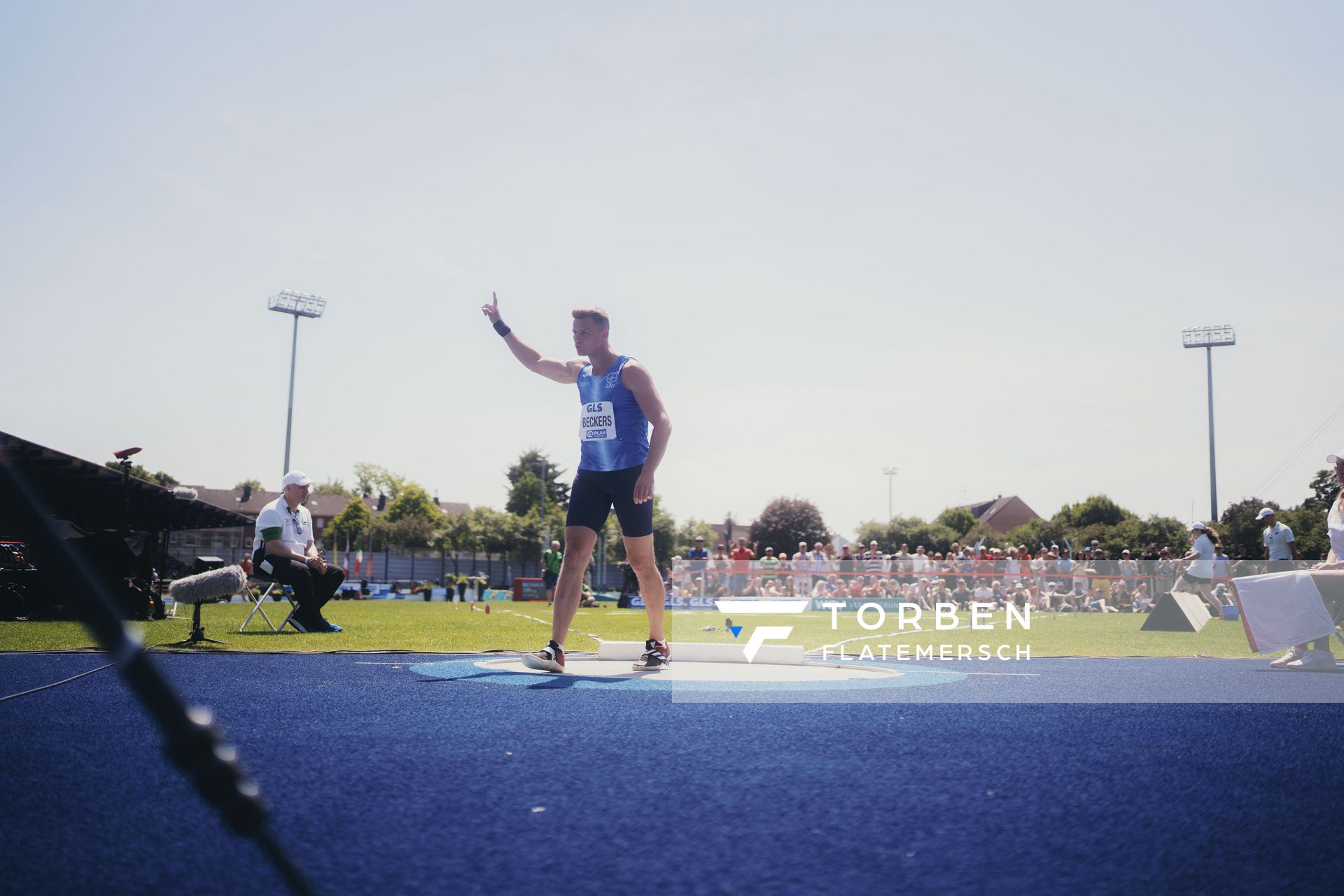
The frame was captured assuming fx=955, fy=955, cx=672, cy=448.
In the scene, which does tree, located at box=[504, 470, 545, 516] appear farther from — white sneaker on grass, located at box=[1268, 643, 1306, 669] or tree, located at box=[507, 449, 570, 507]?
white sneaker on grass, located at box=[1268, 643, 1306, 669]

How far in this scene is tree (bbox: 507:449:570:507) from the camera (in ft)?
317

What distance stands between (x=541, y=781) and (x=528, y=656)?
9.94 feet

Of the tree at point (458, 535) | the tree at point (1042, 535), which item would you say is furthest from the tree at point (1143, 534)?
the tree at point (458, 535)

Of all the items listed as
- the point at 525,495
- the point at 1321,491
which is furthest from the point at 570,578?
the point at 525,495

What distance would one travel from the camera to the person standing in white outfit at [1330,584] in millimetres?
6984

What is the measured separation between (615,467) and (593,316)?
3.11ft

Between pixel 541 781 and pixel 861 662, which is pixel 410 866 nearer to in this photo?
pixel 541 781

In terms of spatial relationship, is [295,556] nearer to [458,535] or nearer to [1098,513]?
[458,535]

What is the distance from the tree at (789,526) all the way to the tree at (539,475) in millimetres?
19736

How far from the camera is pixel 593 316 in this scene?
5.88 metres

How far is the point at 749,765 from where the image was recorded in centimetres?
274

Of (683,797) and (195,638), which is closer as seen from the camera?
(683,797)

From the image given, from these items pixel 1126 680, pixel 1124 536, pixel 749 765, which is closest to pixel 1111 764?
pixel 749 765

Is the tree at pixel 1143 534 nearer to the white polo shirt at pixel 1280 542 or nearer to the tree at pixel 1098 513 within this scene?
the tree at pixel 1098 513
